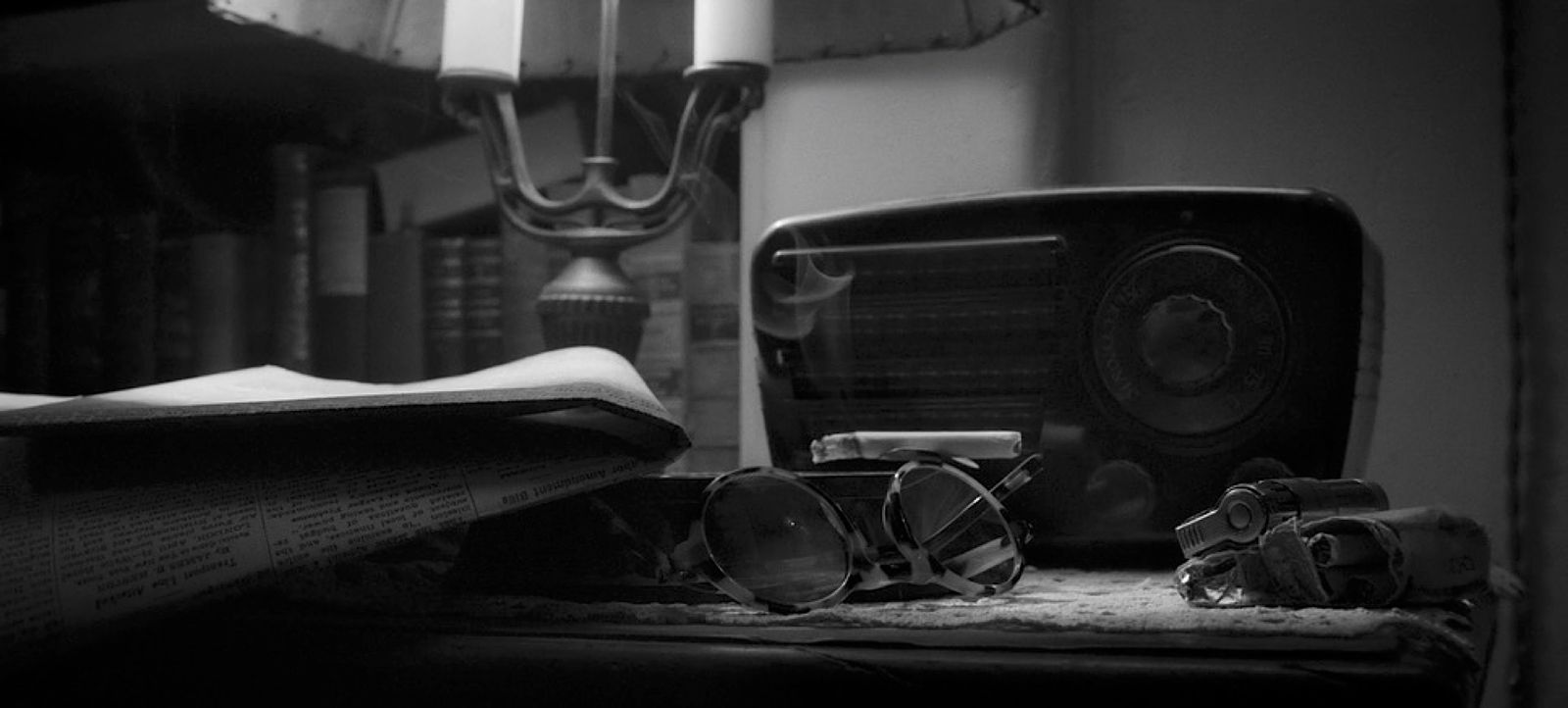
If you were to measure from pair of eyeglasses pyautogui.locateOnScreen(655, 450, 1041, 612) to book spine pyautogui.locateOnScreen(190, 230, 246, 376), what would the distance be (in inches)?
25.7

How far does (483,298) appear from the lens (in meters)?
0.93

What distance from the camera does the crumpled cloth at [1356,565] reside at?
1.12 ft

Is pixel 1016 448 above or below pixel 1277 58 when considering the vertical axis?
below

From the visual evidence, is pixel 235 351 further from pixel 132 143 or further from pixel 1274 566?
pixel 1274 566

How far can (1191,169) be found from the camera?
877mm

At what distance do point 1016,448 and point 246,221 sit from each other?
0.74 m

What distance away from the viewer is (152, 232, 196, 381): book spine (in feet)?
3.07

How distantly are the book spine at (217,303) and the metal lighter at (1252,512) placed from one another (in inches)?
29.1

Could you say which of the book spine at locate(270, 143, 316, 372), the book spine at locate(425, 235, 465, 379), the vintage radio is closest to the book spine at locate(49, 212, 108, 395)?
the book spine at locate(270, 143, 316, 372)

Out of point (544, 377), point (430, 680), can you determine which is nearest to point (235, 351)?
point (544, 377)

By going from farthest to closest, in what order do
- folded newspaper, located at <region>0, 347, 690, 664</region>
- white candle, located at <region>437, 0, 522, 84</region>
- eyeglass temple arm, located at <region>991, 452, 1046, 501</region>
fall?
1. white candle, located at <region>437, 0, 522, 84</region>
2. eyeglass temple arm, located at <region>991, 452, 1046, 501</region>
3. folded newspaper, located at <region>0, 347, 690, 664</region>

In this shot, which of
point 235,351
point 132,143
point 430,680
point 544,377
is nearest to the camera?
point 430,680

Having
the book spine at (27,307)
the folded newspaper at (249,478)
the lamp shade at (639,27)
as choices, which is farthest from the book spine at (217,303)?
the folded newspaper at (249,478)

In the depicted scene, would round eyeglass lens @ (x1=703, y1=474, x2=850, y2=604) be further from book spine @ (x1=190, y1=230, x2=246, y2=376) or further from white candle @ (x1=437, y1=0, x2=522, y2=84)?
book spine @ (x1=190, y1=230, x2=246, y2=376)
